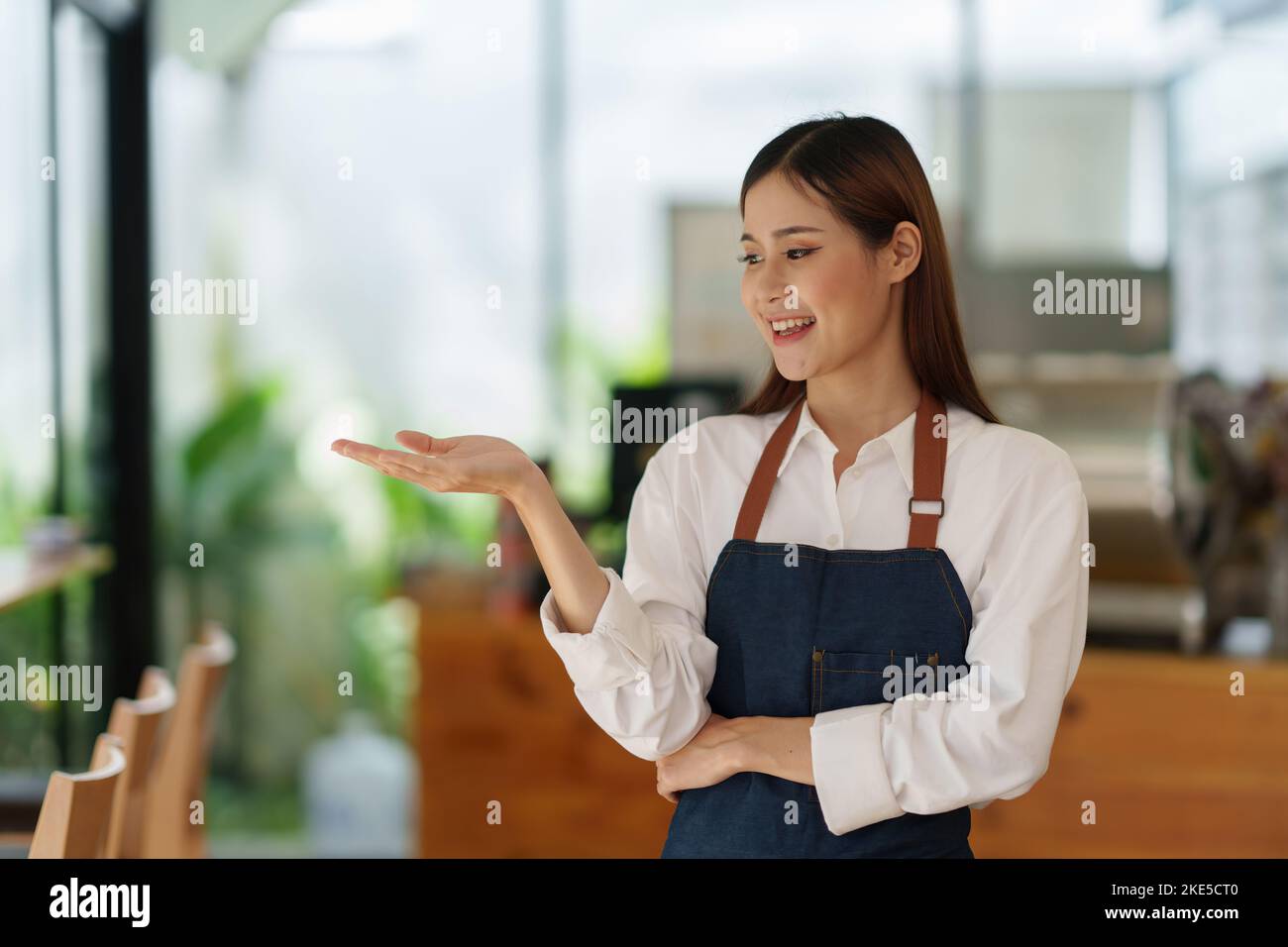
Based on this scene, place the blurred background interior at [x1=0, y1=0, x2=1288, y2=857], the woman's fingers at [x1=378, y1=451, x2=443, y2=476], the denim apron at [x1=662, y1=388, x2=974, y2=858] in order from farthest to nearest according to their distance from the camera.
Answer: the blurred background interior at [x1=0, y1=0, x2=1288, y2=857] < the denim apron at [x1=662, y1=388, x2=974, y2=858] < the woman's fingers at [x1=378, y1=451, x2=443, y2=476]

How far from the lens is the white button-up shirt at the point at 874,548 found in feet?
3.75

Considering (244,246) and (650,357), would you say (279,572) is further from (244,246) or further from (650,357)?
(650,357)

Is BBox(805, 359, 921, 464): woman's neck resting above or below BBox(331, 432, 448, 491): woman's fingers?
above

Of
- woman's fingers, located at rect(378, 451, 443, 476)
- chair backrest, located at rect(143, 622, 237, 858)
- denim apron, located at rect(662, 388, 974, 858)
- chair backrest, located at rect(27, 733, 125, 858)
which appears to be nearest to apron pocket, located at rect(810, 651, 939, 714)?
denim apron, located at rect(662, 388, 974, 858)

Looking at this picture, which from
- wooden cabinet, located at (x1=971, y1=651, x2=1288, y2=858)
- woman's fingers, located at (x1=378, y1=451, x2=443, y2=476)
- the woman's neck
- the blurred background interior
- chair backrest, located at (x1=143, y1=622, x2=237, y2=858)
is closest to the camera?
woman's fingers, located at (x1=378, y1=451, x2=443, y2=476)

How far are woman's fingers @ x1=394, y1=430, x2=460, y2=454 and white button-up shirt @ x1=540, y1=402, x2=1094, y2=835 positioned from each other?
18 cm

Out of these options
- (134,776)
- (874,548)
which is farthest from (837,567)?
(134,776)

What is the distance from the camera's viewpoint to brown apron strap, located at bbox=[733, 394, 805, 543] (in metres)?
1.31

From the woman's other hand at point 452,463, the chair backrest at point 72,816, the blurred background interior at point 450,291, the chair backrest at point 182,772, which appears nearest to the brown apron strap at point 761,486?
the woman's other hand at point 452,463

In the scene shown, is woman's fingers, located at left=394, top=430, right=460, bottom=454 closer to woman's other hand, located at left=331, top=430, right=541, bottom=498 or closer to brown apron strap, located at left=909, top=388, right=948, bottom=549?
woman's other hand, located at left=331, top=430, right=541, bottom=498

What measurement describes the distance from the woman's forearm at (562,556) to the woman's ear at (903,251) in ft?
1.43

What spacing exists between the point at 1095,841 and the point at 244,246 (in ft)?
11.3

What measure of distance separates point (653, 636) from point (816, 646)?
0.17 meters
